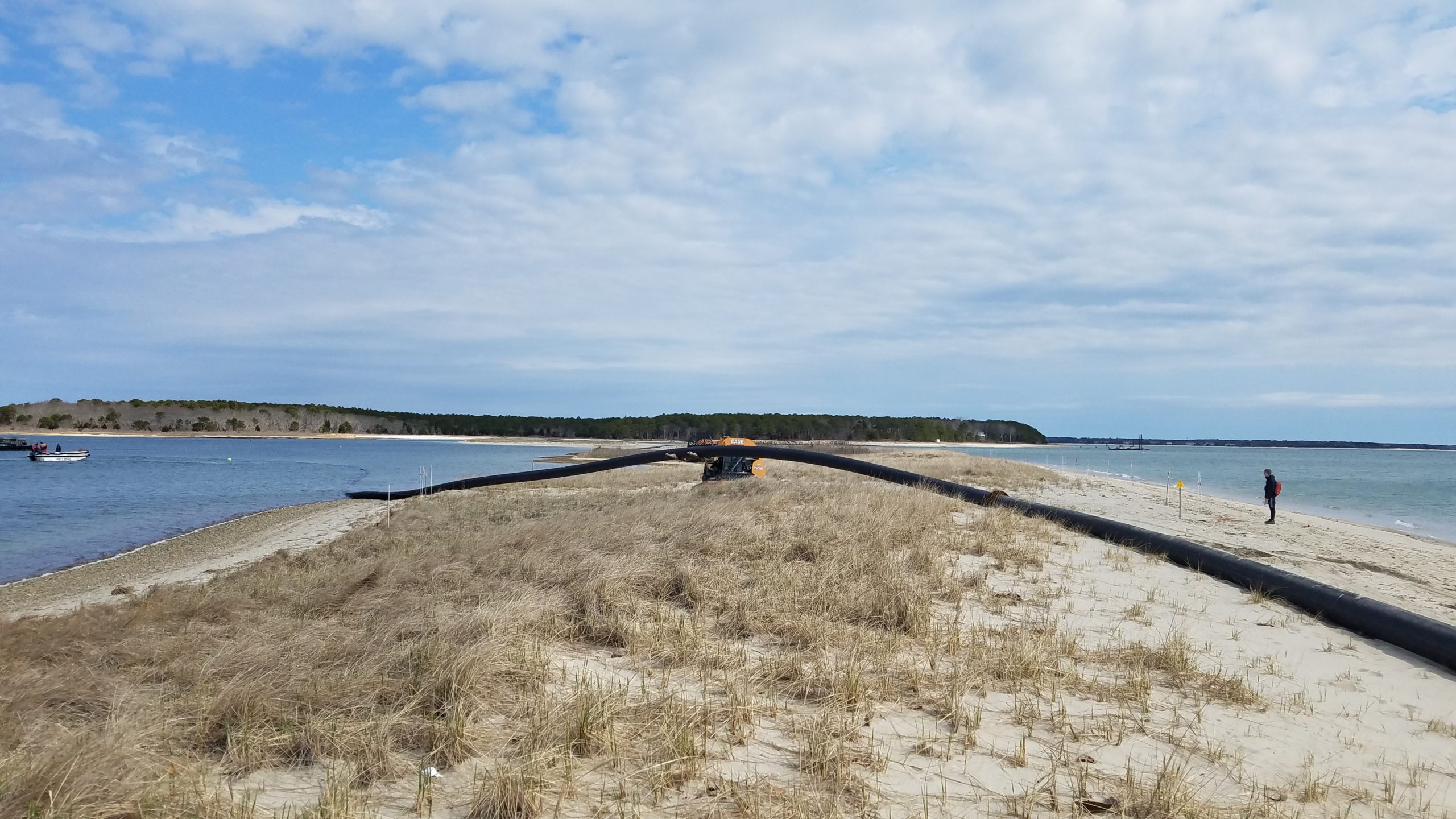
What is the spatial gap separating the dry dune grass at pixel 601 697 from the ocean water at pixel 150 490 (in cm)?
1596

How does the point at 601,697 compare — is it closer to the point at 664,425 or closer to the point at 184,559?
the point at 184,559

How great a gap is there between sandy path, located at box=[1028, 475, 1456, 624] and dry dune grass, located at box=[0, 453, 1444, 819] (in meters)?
7.75

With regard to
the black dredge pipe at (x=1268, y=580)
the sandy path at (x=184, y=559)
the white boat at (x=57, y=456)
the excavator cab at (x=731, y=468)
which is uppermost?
the excavator cab at (x=731, y=468)

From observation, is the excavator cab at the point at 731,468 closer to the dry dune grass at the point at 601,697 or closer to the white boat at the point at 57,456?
the dry dune grass at the point at 601,697

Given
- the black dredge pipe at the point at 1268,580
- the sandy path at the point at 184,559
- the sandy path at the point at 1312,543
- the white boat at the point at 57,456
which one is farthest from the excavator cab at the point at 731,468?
the white boat at the point at 57,456

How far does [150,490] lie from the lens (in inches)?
1615

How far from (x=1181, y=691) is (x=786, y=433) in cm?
14825

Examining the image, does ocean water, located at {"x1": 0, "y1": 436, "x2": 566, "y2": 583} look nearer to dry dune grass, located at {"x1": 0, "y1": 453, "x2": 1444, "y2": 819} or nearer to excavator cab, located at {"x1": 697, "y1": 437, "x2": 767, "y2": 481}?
excavator cab, located at {"x1": 697, "y1": 437, "x2": 767, "y2": 481}

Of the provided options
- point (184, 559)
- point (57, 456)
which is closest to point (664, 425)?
point (57, 456)

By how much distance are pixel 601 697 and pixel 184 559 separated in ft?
61.2

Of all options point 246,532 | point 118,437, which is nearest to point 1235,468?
point 246,532

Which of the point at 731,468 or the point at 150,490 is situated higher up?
the point at 731,468

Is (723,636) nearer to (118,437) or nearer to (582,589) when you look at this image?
(582,589)

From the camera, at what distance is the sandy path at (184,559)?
14.2 meters
